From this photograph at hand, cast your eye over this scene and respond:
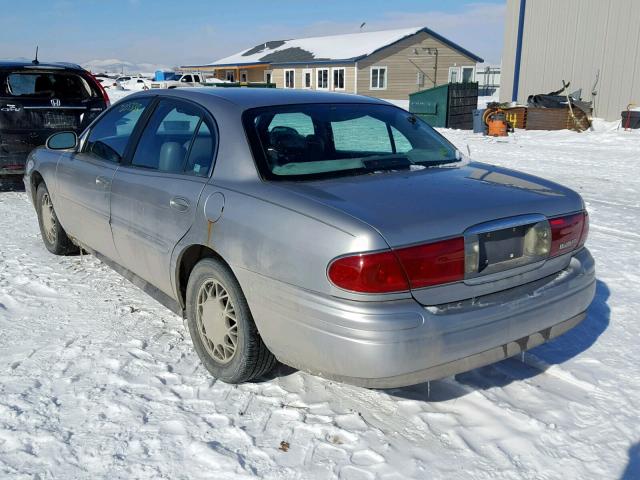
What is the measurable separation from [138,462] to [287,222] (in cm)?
125

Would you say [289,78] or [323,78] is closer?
[323,78]

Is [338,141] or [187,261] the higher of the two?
[338,141]

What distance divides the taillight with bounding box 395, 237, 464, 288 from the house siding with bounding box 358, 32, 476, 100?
37.3m

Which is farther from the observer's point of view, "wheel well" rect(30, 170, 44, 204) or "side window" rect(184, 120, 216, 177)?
"wheel well" rect(30, 170, 44, 204)

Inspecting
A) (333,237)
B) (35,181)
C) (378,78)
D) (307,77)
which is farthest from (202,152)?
(307,77)

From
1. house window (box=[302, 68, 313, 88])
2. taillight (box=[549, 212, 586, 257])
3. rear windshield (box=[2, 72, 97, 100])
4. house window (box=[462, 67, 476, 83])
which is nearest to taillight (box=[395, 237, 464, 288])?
taillight (box=[549, 212, 586, 257])

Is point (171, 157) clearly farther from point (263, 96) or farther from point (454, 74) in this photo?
point (454, 74)

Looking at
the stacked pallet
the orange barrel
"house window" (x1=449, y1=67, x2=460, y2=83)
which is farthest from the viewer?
"house window" (x1=449, y1=67, x2=460, y2=83)

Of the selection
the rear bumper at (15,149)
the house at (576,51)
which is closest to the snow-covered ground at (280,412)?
the rear bumper at (15,149)

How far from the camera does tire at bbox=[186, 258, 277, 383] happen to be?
122 inches

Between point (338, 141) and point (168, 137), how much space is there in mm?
1083

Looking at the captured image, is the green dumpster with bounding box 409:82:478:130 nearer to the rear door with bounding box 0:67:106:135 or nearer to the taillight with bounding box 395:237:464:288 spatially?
the rear door with bounding box 0:67:106:135

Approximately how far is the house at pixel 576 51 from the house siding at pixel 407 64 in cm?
1819

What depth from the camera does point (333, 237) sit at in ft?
8.30
